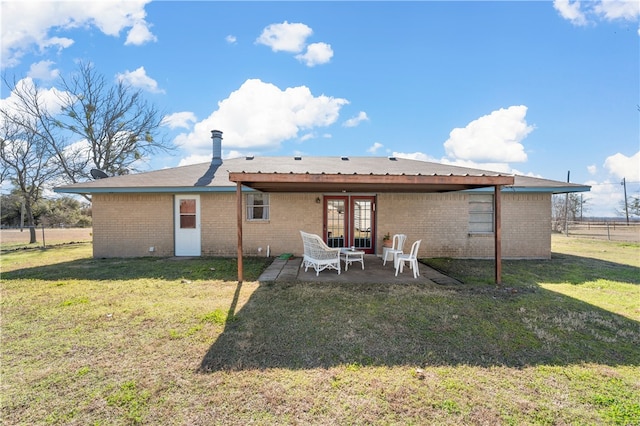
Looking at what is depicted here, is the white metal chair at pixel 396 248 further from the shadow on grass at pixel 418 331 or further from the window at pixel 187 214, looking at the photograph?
the window at pixel 187 214

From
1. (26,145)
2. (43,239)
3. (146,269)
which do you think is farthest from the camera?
(26,145)

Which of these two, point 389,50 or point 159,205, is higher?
point 389,50

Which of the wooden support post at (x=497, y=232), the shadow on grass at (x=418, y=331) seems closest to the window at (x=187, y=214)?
the shadow on grass at (x=418, y=331)

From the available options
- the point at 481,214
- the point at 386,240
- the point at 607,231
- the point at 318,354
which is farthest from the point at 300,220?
the point at 607,231

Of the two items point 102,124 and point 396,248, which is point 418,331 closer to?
point 396,248

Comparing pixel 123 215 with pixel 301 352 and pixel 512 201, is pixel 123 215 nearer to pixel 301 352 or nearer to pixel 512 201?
pixel 301 352

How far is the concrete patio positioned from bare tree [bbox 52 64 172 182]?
1745 cm

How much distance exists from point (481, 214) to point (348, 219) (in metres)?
4.82

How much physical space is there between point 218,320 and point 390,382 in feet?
8.75

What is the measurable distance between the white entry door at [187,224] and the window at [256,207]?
71.8 inches

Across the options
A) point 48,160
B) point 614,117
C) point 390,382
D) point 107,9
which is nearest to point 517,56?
point 614,117

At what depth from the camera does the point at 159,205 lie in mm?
10148

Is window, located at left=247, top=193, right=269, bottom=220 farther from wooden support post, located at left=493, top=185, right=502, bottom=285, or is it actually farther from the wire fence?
the wire fence

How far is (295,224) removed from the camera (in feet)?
33.1
